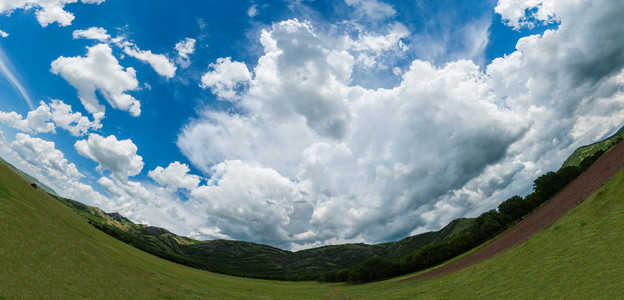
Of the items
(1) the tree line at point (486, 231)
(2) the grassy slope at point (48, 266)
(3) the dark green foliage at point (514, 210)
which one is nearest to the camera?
(2) the grassy slope at point (48, 266)

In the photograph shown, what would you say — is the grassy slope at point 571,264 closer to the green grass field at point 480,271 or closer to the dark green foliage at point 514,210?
the green grass field at point 480,271

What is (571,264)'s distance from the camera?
97.9ft

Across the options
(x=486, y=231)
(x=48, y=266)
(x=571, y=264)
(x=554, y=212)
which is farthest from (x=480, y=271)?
(x=486, y=231)

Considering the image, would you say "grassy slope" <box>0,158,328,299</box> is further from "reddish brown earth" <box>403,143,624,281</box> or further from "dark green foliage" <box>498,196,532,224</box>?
"dark green foliage" <box>498,196,532,224</box>

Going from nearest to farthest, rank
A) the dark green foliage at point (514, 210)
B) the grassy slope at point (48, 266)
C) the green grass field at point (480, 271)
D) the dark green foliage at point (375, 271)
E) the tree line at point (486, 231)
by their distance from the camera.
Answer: the grassy slope at point (48, 266), the green grass field at point (480, 271), the tree line at point (486, 231), the dark green foliage at point (514, 210), the dark green foliage at point (375, 271)

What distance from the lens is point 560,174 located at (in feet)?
392

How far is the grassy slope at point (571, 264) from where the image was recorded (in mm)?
24484

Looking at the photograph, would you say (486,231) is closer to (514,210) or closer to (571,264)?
(514,210)

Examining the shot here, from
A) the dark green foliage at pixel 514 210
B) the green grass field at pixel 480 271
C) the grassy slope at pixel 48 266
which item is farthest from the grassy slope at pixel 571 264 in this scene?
the dark green foliage at pixel 514 210

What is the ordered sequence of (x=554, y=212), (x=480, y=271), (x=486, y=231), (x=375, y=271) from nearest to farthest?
(x=480, y=271)
(x=554, y=212)
(x=486, y=231)
(x=375, y=271)

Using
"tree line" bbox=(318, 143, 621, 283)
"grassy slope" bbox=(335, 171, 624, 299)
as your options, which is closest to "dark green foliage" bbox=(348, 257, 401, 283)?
"tree line" bbox=(318, 143, 621, 283)

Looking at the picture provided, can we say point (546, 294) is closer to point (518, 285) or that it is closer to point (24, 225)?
point (518, 285)

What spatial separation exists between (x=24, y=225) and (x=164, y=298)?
22.8 metres

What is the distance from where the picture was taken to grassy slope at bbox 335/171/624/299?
24.5m
